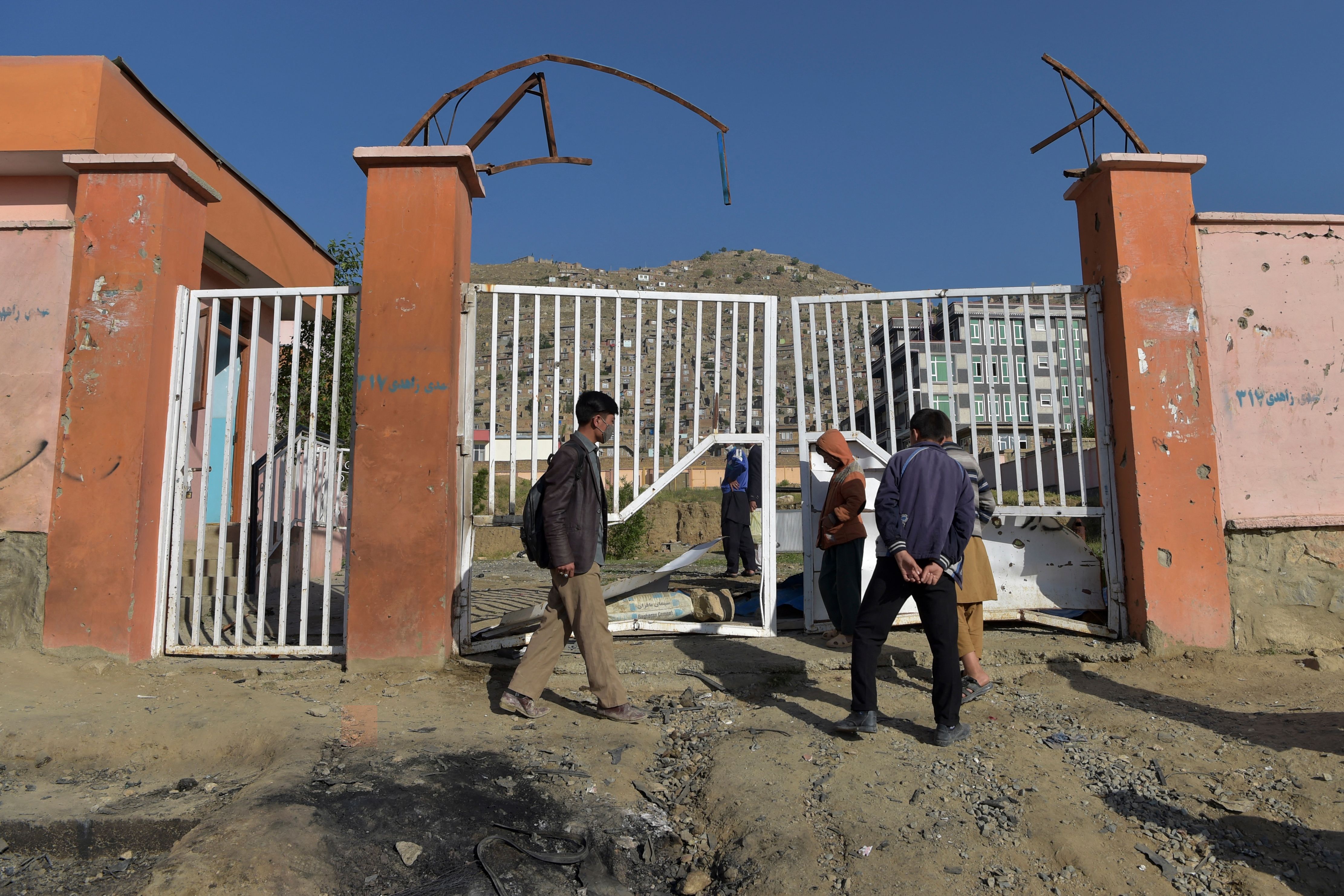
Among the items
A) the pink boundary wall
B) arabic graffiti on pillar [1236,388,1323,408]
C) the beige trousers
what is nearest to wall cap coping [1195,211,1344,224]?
the pink boundary wall

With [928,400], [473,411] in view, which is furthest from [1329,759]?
[473,411]

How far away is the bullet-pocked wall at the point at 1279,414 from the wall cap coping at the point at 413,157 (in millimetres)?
4823

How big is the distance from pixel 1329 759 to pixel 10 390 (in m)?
7.27

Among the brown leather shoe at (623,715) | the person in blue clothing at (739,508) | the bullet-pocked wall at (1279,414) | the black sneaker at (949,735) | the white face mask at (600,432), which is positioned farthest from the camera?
the person in blue clothing at (739,508)

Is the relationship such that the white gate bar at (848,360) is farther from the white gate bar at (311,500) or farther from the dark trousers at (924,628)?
the white gate bar at (311,500)

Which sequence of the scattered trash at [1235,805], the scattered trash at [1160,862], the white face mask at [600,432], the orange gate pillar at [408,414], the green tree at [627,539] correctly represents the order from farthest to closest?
the green tree at [627,539]
the orange gate pillar at [408,414]
the white face mask at [600,432]
the scattered trash at [1235,805]
the scattered trash at [1160,862]

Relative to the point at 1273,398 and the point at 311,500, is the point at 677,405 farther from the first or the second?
the point at 1273,398

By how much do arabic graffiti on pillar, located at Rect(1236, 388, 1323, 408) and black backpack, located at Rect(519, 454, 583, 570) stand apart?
14.2ft

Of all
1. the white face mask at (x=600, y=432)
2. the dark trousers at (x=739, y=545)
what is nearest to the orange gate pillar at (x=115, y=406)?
the white face mask at (x=600, y=432)

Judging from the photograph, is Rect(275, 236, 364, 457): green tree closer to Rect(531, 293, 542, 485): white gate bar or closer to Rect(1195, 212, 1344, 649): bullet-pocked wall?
Rect(531, 293, 542, 485): white gate bar

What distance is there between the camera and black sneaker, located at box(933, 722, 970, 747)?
381cm

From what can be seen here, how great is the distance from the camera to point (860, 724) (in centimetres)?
392

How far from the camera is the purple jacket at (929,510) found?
12.7 feet

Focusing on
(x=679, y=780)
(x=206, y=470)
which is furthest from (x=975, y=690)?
(x=206, y=470)
